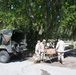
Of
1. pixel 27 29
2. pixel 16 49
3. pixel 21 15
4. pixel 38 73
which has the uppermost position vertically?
pixel 21 15

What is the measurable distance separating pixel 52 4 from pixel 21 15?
3.13 metres

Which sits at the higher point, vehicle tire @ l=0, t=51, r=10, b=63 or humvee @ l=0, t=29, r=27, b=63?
humvee @ l=0, t=29, r=27, b=63

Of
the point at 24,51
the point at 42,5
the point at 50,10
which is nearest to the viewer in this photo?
the point at 24,51

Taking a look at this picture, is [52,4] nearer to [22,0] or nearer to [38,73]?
[22,0]

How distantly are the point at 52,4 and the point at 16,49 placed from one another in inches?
227

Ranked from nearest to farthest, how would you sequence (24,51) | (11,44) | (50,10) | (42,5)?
(11,44), (24,51), (42,5), (50,10)

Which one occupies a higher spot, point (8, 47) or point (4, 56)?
point (8, 47)

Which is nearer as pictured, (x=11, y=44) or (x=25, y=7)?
(x=11, y=44)

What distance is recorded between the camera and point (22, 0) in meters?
16.3

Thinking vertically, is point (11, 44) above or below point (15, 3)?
below

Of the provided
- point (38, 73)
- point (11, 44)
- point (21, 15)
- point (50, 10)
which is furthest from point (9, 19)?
point (38, 73)

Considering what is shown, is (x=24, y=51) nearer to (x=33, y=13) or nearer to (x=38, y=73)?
(x=33, y=13)

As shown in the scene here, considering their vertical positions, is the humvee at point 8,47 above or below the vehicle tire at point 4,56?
above

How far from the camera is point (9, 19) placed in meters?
15.7
